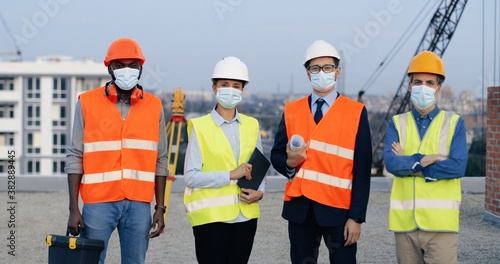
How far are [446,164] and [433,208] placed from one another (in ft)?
1.00

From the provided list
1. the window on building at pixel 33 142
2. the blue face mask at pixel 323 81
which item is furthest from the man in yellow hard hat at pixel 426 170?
the window on building at pixel 33 142

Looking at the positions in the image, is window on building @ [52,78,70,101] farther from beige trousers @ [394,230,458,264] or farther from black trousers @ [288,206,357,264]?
beige trousers @ [394,230,458,264]

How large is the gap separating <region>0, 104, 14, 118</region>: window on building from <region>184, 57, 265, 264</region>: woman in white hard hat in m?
79.2

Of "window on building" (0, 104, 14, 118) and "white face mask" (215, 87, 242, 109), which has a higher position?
"window on building" (0, 104, 14, 118)

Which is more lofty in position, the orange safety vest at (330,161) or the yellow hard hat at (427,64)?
the yellow hard hat at (427,64)

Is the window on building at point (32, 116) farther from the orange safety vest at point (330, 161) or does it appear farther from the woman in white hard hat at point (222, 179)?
the orange safety vest at point (330, 161)

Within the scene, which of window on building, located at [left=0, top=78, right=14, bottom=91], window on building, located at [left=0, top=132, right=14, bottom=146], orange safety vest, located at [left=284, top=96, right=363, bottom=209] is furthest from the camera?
window on building, located at [left=0, top=132, right=14, bottom=146]

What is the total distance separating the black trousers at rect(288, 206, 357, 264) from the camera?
183 inches

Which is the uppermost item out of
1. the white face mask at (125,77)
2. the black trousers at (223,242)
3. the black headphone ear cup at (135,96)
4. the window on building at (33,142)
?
the white face mask at (125,77)

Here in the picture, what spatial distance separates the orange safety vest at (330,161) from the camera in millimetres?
4668

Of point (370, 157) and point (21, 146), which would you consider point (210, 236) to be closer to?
point (370, 157)

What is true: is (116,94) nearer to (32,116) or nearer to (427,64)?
(427,64)

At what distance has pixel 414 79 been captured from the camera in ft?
16.0

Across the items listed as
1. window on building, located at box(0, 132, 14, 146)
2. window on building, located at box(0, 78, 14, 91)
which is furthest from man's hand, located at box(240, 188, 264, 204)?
window on building, located at box(0, 132, 14, 146)
